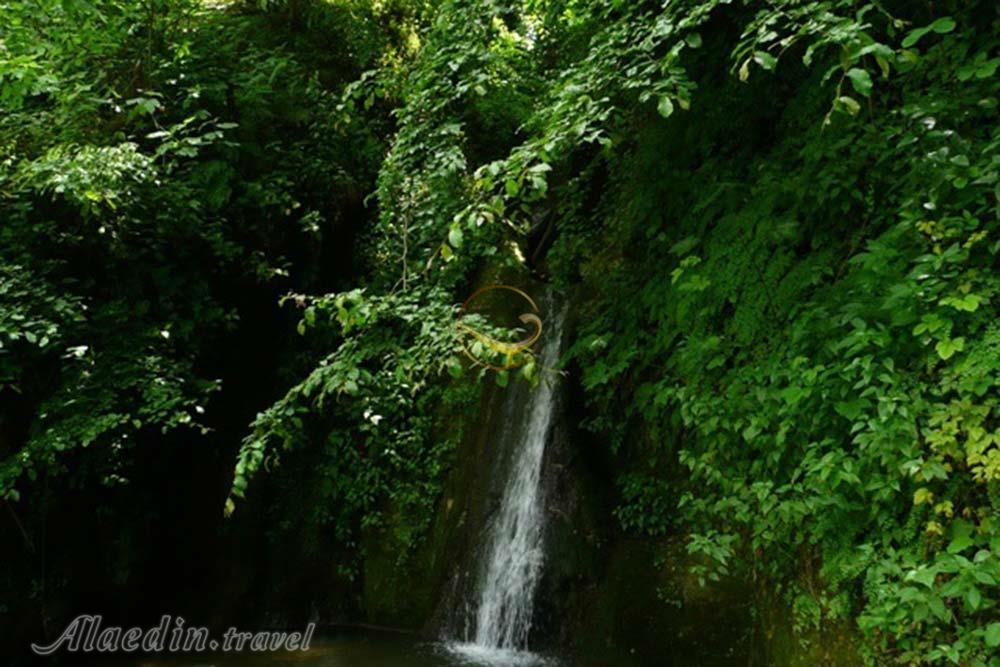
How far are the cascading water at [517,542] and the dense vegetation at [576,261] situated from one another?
0.62 meters

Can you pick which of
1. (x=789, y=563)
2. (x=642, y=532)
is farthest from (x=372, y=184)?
(x=789, y=563)

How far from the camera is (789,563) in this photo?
366 cm

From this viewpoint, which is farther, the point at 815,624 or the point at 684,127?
the point at 684,127

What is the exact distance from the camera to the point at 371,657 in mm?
5680

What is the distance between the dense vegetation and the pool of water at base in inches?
38.6

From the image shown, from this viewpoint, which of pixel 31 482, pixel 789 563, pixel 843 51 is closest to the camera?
pixel 843 51

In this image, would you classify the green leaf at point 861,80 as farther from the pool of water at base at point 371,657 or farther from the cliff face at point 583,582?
the pool of water at base at point 371,657

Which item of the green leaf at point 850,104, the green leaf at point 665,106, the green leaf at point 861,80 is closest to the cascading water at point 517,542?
the green leaf at point 665,106

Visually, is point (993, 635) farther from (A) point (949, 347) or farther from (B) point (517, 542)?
(B) point (517, 542)

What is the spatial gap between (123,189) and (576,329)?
400 centimetres

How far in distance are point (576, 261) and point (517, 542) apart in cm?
247

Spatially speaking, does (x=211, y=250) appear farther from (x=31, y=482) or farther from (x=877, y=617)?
(x=877, y=617)

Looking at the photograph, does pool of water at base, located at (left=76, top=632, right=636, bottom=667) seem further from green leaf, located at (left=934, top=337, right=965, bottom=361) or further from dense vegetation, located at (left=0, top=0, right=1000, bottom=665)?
green leaf, located at (left=934, top=337, right=965, bottom=361)

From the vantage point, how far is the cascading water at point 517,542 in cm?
554
